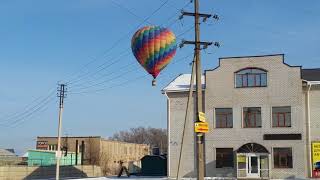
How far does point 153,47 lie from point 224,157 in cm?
2262

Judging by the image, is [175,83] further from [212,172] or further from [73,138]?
[73,138]

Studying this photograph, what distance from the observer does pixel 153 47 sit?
27.0 m

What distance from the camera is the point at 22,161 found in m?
85.8

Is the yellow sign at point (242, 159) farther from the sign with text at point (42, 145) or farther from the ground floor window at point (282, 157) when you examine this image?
the sign with text at point (42, 145)

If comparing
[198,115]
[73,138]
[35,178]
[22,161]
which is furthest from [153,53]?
[73,138]

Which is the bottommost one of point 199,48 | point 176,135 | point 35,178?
point 35,178

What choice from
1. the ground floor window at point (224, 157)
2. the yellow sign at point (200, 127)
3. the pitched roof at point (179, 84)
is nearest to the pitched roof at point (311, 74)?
the pitched roof at point (179, 84)

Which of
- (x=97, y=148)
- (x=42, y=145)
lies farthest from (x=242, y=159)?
(x=42, y=145)

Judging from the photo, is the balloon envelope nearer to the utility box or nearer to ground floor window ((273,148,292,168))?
ground floor window ((273,148,292,168))

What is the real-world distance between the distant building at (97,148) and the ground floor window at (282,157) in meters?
48.0

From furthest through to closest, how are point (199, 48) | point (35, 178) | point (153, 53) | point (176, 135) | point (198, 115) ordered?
point (35, 178) → point (176, 135) → point (153, 53) → point (199, 48) → point (198, 115)

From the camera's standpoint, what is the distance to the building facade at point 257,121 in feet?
149

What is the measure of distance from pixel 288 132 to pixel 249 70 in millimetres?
6186

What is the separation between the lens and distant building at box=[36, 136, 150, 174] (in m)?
94.8
